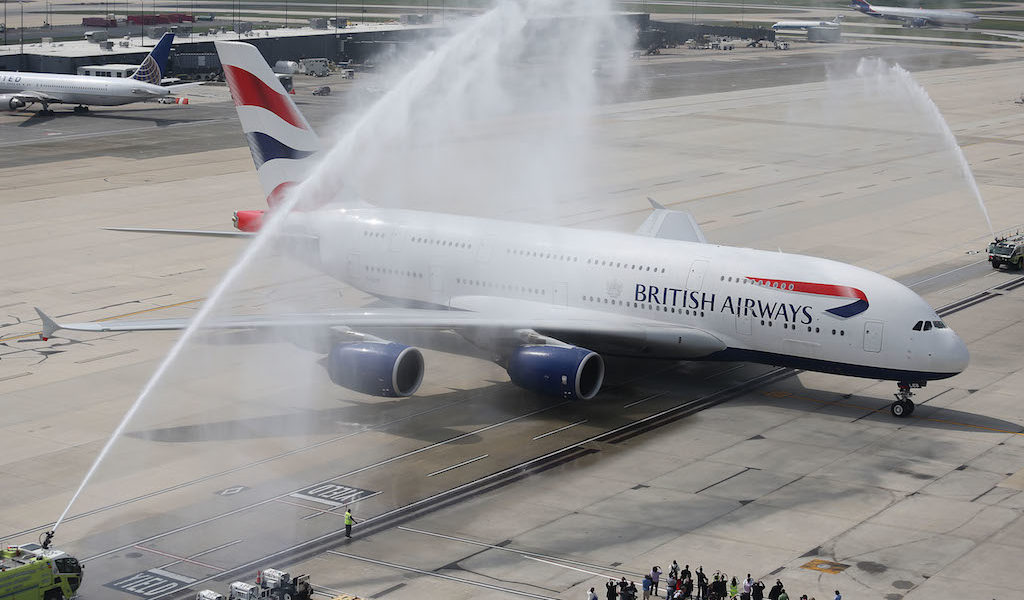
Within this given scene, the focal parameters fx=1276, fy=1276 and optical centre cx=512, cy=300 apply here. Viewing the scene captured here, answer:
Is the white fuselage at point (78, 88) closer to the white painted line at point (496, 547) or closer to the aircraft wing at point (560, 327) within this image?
the aircraft wing at point (560, 327)

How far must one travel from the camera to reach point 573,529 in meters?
34.2

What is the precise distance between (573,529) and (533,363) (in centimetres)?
973

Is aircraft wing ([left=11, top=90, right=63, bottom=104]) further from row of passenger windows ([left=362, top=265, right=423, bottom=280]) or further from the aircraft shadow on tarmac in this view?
row of passenger windows ([left=362, top=265, right=423, bottom=280])

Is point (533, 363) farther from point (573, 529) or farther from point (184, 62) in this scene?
point (184, 62)

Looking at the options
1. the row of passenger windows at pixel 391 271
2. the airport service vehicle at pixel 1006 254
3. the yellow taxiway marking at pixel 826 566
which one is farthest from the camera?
the airport service vehicle at pixel 1006 254

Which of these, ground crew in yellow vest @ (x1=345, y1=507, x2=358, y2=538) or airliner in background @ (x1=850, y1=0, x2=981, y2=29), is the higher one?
airliner in background @ (x1=850, y1=0, x2=981, y2=29)

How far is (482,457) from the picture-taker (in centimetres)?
3947

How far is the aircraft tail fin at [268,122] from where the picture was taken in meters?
51.3

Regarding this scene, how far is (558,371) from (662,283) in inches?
228

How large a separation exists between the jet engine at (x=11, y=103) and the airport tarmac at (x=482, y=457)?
49087 mm

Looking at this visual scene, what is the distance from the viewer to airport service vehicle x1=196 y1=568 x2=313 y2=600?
28812mm

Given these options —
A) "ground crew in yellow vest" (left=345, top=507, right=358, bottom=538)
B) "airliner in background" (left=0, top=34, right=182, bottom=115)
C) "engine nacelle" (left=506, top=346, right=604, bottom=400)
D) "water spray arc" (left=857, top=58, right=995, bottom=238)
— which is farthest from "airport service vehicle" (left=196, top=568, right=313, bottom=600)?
"airliner in background" (left=0, top=34, right=182, bottom=115)

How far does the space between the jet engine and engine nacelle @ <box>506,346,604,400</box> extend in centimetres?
9054

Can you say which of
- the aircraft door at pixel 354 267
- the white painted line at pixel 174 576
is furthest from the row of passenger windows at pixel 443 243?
the white painted line at pixel 174 576
